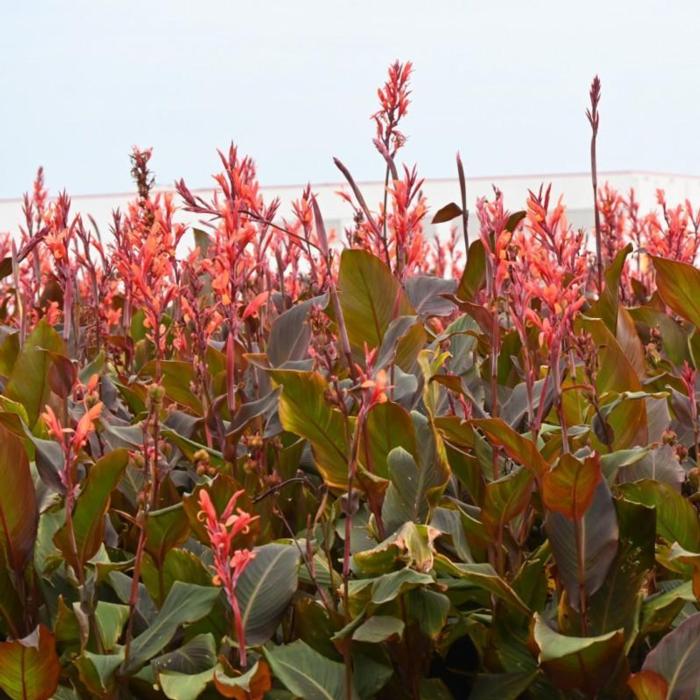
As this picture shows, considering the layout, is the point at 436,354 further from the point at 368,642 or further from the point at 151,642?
the point at 151,642

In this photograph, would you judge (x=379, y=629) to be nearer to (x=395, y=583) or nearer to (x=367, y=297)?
(x=395, y=583)

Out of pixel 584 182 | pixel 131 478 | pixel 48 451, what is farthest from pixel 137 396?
pixel 584 182

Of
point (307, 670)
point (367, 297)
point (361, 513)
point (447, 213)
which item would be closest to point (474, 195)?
point (447, 213)

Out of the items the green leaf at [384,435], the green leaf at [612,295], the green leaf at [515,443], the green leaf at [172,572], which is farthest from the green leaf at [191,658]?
the green leaf at [612,295]

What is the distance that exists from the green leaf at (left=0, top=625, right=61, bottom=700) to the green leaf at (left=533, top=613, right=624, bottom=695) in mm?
637

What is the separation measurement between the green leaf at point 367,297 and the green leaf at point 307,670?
0.63 m

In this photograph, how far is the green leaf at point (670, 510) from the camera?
70.2 inches

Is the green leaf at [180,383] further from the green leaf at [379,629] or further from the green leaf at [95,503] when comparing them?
the green leaf at [379,629]

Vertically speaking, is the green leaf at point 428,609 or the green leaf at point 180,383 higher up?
the green leaf at point 180,383

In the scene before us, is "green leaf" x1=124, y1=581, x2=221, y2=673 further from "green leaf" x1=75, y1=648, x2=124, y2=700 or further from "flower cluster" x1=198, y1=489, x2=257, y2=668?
"flower cluster" x1=198, y1=489, x2=257, y2=668

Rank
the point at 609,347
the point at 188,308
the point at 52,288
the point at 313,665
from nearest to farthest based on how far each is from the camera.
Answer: the point at 313,665 < the point at 188,308 < the point at 609,347 < the point at 52,288

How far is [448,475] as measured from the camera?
1789 millimetres

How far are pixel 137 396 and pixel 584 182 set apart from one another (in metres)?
11.8

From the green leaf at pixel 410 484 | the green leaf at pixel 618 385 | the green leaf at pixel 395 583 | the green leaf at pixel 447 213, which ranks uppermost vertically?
the green leaf at pixel 447 213
